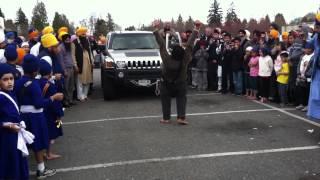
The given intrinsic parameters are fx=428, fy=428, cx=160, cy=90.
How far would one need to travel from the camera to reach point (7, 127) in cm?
468

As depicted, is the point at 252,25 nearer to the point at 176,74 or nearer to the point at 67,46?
the point at 67,46

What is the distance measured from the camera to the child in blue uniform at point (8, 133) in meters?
4.67

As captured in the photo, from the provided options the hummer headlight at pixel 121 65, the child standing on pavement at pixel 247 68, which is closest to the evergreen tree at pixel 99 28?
the hummer headlight at pixel 121 65

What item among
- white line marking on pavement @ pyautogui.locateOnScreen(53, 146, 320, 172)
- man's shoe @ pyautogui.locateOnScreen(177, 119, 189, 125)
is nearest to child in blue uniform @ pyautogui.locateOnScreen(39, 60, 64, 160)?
white line marking on pavement @ pyautogui.locateOnScreen(53, 146, 320, 172)

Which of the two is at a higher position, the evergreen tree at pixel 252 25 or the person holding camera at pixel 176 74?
the evergreen tree at pixel 252 25

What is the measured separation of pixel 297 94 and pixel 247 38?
9.11 feet

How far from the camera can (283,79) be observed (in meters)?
Answer: 10.5

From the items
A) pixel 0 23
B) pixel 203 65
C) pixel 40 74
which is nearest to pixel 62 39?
pixel 0 23

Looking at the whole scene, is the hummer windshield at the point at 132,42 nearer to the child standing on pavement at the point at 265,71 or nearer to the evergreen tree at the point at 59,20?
the child standing on pavement at the point at 265,71

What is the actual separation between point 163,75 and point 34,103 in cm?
382

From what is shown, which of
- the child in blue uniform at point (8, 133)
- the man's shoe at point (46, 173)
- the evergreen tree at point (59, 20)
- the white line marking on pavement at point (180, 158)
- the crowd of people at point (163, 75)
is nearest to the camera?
the child in blue uniform at point (8, 133)

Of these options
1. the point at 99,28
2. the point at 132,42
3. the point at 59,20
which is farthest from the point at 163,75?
the point at 59,20

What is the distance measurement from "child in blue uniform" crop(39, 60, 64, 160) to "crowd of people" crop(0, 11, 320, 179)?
1cm

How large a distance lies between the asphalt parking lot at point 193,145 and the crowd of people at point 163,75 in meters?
0.47
